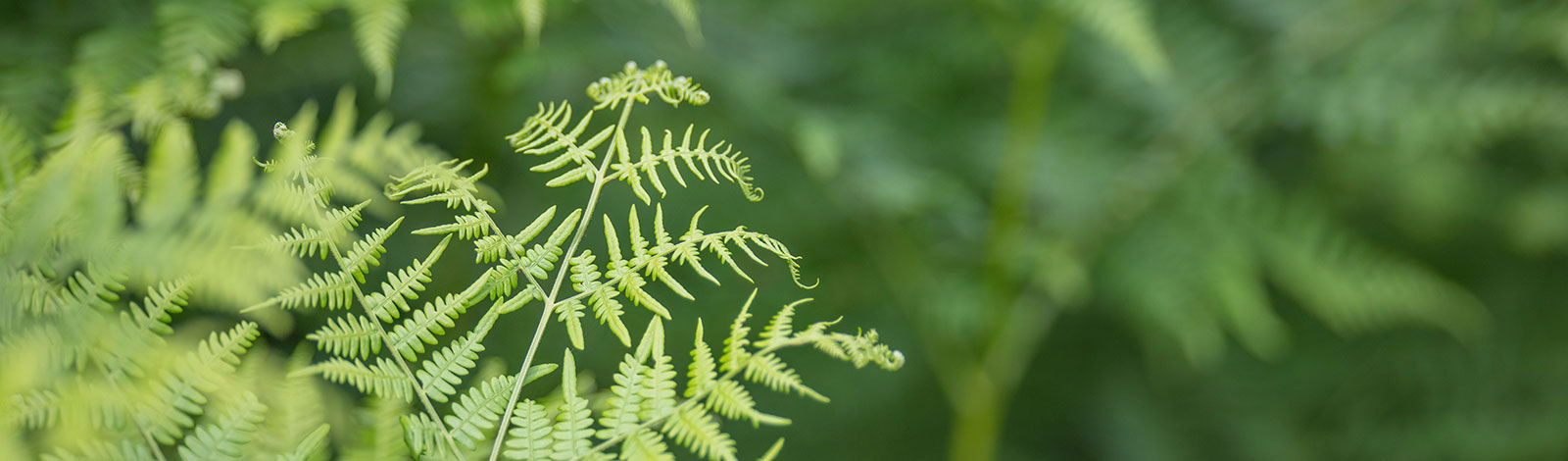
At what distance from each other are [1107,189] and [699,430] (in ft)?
3.25

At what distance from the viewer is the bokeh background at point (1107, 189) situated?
104 centimetres

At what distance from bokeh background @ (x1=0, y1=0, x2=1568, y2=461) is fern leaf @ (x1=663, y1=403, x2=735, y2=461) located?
2.06ft

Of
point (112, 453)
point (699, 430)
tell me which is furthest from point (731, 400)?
point (112, 453)

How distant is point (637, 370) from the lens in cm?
31

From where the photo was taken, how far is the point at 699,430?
0.30 meters

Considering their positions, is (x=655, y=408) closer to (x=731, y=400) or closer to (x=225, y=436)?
(x=731, y=400)

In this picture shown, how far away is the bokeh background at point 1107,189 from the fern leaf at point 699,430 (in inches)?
24.7

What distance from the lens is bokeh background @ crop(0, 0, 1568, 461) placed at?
3.40 ft

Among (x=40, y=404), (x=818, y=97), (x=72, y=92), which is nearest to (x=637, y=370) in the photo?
(x=40, y=404)

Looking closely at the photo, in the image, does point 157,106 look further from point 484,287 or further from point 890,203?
point 890,203

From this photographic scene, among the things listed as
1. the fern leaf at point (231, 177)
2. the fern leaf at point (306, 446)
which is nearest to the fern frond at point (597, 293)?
the fern leaf at point (306, 446)

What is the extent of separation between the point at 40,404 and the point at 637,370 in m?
0.22

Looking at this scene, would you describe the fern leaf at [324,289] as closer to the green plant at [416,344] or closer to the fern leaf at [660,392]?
the green plant at [416,344]

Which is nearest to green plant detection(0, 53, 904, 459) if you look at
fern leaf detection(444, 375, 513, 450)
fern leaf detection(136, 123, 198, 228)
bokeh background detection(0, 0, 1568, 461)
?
fern leaf detection(444, 375, 513, 450)
